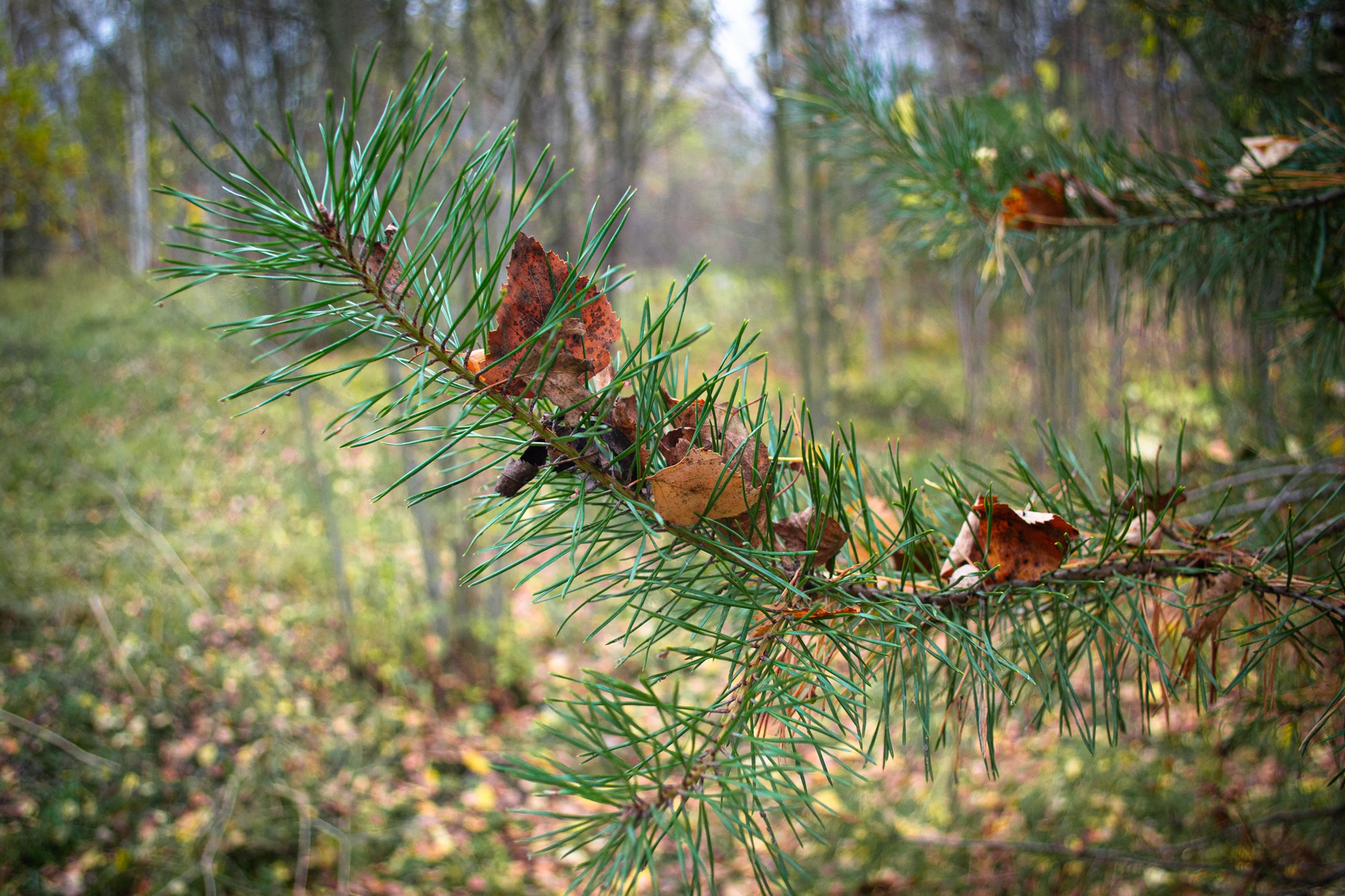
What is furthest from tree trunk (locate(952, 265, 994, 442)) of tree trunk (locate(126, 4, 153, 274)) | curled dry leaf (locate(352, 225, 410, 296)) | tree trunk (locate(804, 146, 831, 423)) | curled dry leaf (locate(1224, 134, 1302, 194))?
tree trunk (locate(126, 4, 153, 274))

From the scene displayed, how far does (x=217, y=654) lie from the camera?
113 inches

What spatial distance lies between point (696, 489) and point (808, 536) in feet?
0.33

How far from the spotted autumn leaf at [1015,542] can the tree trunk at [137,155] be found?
176 inches

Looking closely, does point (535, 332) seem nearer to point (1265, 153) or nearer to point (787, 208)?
point (1265, 153)

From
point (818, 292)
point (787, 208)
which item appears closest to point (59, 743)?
point (787, 208)

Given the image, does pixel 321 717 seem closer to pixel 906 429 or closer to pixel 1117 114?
pixel 1117 114

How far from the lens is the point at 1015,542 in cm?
48

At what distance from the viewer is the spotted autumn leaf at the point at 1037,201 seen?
815 mm

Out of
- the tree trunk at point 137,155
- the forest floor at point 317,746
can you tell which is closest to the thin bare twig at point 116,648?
the forest floor at point 317,746

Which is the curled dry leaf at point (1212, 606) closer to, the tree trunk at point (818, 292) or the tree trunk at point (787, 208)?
the tree trunk at point (787, 208)

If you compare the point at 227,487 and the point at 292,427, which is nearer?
the point at 227,487

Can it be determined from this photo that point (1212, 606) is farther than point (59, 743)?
No

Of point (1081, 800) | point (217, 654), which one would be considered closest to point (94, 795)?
point (217, 654)

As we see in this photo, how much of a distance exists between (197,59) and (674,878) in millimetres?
5149
